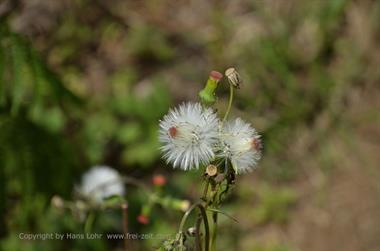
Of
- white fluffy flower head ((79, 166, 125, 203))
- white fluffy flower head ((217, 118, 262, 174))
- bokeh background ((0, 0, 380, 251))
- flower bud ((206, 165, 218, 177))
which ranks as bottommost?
flower bud ((206, 165, 218, 177))

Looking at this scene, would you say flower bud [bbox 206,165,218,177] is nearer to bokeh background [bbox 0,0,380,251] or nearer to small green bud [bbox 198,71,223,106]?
small green bud [bbox 198,71,223,106]

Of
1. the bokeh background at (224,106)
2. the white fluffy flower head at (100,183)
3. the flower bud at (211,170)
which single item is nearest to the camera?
the flower bud at (211,170)

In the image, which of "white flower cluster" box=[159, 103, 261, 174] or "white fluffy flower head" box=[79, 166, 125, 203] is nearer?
"white flower cluster" box=[159, 103, 261, 174]

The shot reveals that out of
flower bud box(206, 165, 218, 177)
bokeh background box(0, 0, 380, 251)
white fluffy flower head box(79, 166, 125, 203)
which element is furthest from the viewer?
bokeh background box(0, 0, 380, 251)

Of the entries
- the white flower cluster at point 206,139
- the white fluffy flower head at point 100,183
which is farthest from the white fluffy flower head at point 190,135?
the white fluffy flower head at point 100,183

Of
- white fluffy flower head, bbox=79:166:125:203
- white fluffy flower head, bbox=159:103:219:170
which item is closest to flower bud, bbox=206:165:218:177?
white fluffy flower head, bbox=159:103:219:170

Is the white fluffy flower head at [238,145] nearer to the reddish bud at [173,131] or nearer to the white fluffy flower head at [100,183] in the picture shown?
the reddish bud at [173,131]

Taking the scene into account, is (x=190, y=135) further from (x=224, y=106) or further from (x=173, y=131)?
(x=224, y=106)

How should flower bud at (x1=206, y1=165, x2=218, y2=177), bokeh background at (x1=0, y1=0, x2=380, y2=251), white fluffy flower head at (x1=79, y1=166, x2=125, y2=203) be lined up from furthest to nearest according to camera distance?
bokeh background at (x1=0, y1=0, x2=380, y2=251)
white fluffy flower head at (x1=79, y1=166, x2=125, y2=203)
flower bud at (x1=206, y1=165, x2=218, y2=177)
